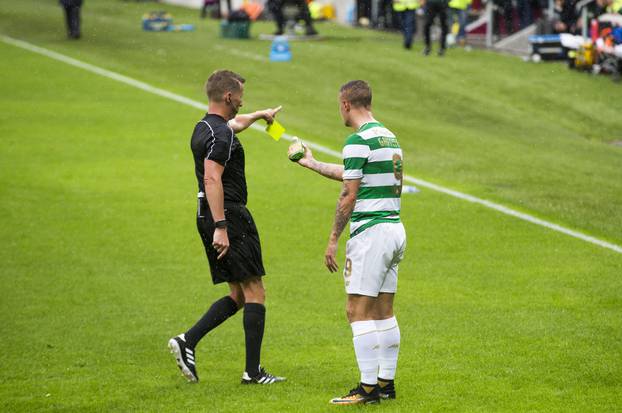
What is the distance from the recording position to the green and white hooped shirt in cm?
775

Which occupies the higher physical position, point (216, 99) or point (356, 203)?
point (216, 99)

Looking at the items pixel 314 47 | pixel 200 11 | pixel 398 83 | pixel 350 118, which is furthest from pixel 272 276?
pixel 200 11

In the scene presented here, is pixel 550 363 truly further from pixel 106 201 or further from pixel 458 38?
pixel 458 38

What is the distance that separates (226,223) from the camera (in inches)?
335

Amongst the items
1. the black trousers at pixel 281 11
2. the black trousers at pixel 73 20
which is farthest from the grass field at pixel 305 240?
the black trousers at pixel 281 11

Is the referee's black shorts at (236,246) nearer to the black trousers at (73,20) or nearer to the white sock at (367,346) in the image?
the white sock at (367,346)

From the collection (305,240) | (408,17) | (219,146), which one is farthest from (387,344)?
(408,17)

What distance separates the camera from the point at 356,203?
7.91 metres

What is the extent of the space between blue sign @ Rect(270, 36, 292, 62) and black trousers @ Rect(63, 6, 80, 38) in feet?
22.3

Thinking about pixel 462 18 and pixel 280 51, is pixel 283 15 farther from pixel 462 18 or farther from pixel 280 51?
pixel 462 18

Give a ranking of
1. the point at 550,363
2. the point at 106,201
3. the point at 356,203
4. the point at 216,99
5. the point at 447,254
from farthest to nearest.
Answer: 1. the point at 106,201
2. the point at 447,254
3. the point at 550,363
4. the point at 216,99
5. the point at 356,203

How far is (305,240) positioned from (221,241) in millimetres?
6058

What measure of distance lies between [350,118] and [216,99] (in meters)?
1.21

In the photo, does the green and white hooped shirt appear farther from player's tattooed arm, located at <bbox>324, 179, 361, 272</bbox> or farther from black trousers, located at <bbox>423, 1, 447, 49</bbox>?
black trousers, located at <bbox>423, 1, 447, 49</bbox>
